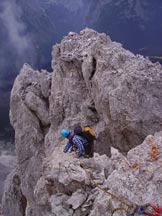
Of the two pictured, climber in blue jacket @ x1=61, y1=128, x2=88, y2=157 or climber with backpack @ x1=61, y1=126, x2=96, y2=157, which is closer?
climber in blue jacket @ x1=61, y1=128, x2=88, y2=157

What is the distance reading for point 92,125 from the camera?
1554cm

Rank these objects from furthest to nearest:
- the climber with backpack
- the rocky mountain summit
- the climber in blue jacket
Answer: the climber with backpack
the climber in blue jacket
the rocky mountain summit

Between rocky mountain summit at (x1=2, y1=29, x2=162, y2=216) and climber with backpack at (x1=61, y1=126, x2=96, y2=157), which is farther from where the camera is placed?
climber with backpack at (x1=61, y1=126, x2=96, y2=157)

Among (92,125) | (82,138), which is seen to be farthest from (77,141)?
(92,125)

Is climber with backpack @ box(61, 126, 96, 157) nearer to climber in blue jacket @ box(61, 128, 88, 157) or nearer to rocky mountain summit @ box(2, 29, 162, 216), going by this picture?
climber in blue jacket @ box(61, 128, 88, 157)

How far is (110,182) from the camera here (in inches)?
310

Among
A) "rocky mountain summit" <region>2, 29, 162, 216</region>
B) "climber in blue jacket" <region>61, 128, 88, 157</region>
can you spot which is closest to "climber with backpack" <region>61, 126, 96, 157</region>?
"climber in blue jacket" <region>61, 128, 88, 157</region>

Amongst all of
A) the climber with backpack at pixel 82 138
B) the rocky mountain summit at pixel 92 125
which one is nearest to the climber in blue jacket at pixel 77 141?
the climber with backpack at pixel 82 138

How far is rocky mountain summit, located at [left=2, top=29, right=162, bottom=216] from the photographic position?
776 centimetres

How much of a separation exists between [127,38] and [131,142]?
5060 cm

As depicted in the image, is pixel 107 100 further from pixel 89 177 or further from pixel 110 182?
pixel 110 182

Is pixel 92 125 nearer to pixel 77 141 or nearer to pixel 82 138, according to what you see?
pixel 82 138

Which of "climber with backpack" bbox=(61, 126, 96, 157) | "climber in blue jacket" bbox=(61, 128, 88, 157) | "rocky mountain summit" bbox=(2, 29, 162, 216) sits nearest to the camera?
"rocky mountain summit" bbox=(2, 29, 162, 216)

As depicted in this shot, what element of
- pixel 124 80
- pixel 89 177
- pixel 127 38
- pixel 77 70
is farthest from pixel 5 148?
pixel 89 177
